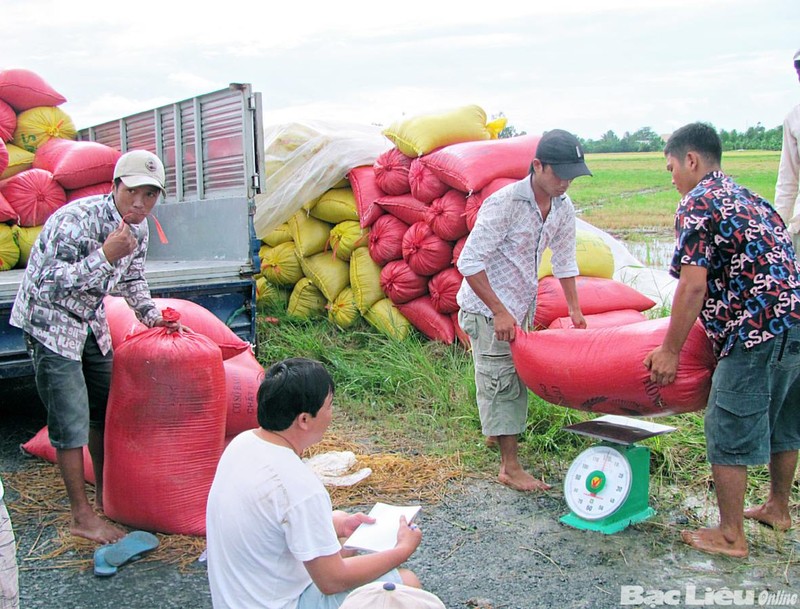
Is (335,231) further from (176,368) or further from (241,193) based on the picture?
(176,368)

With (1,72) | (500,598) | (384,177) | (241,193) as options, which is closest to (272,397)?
(500,598)

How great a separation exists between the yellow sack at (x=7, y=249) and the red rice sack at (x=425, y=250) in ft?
8.67

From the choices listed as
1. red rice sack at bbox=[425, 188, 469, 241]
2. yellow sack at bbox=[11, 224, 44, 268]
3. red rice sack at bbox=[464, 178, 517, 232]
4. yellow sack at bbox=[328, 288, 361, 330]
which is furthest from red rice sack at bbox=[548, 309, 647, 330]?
yellow sack at bbox=[11, 224, 44, 268]

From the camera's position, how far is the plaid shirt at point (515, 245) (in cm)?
320

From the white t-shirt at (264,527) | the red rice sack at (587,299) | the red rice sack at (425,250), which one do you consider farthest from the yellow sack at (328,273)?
the white t-shirt at (264,527)

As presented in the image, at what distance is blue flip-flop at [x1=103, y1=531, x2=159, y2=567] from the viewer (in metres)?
2.72

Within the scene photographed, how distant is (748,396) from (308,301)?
A: 4.20 metres

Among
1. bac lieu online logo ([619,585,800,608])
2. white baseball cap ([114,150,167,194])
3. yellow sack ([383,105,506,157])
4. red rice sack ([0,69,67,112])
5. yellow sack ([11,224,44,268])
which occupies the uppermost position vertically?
red rice sack ([0,69,67,112])

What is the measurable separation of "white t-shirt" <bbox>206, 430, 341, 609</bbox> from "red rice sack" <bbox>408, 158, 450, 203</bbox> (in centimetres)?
354

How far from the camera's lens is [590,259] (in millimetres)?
4547

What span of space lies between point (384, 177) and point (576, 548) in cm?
343

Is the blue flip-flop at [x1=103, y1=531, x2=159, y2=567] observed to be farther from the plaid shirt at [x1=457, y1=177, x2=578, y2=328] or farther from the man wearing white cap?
the man wearing white cap

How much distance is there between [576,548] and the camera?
9.20 feet

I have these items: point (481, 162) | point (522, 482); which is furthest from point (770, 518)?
point (481, 162)
